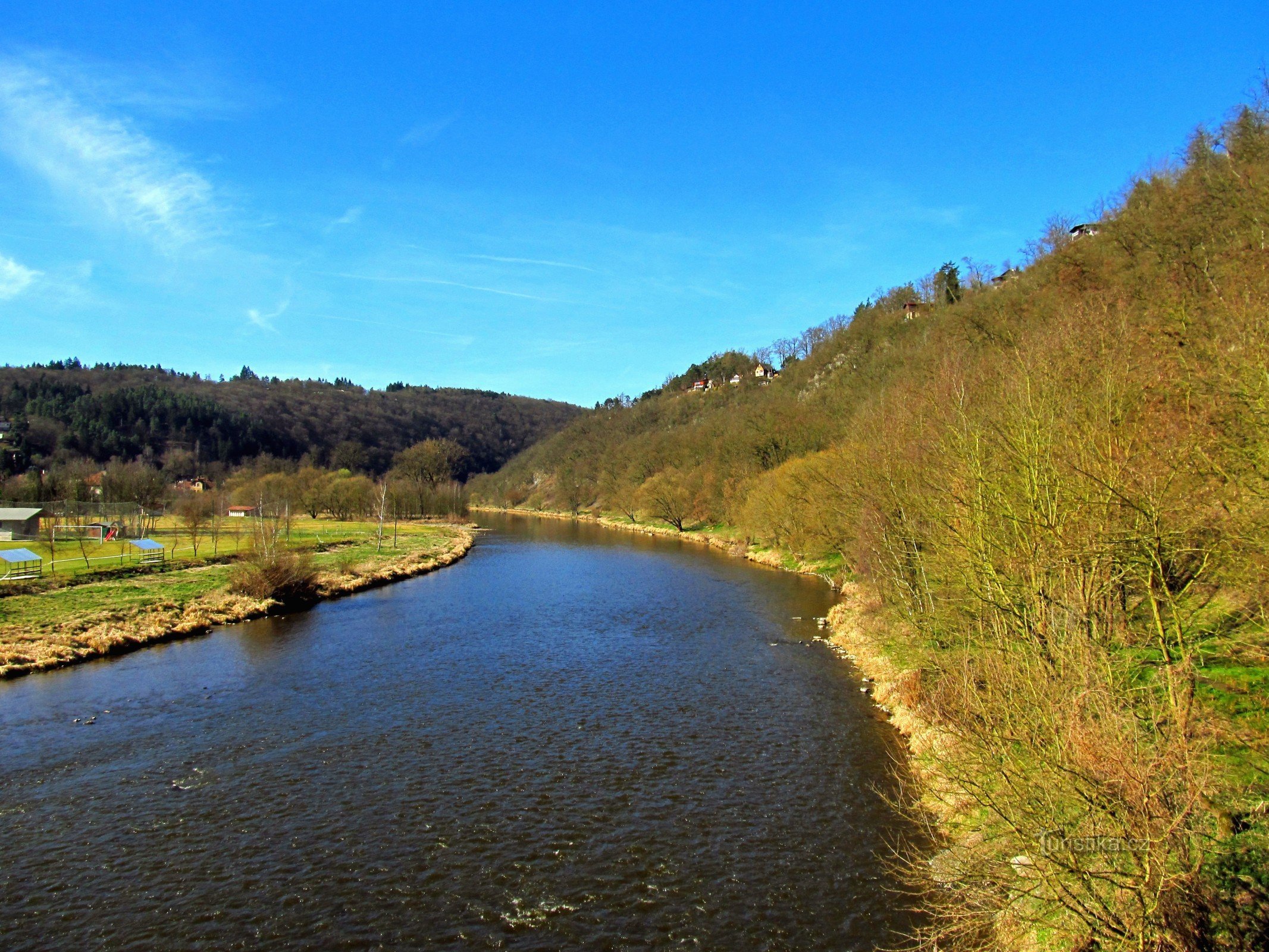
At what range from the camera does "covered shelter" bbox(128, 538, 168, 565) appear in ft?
133

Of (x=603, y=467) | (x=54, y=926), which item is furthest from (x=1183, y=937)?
(x=603, y=467)

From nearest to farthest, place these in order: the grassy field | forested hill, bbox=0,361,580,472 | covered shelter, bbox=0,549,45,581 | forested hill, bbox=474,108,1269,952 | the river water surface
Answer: forested hill, bbox=474,108,1269,952 → the river water surface → covered shelter, bbox=0,549,45,581 → the grassy field → forested hill, bbox=0,361,580,472

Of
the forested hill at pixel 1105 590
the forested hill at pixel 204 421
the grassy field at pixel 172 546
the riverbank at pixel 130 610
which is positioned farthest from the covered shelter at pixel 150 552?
the forested hill at pixel 204 421

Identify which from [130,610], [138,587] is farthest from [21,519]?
[130,610]

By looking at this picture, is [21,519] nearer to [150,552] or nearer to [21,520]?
[21,520]

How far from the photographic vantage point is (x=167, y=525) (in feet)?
221

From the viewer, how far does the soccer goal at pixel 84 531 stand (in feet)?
166

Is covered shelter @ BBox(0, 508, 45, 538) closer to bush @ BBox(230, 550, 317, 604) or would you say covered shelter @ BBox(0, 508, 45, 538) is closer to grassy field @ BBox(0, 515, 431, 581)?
grassy field @ BBox(0, 515, 431, 581)

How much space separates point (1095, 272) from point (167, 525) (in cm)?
7370

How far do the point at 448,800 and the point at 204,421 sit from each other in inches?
5757

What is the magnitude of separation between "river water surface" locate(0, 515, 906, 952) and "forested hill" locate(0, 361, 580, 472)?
108 m

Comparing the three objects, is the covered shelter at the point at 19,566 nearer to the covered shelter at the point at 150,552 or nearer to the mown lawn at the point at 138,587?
the mown lawn at the point at 138,587

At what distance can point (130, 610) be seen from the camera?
27.9m

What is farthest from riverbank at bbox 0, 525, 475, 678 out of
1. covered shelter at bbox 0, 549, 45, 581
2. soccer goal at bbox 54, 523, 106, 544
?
soccer goal at bbox 54, 523, 106, 544
